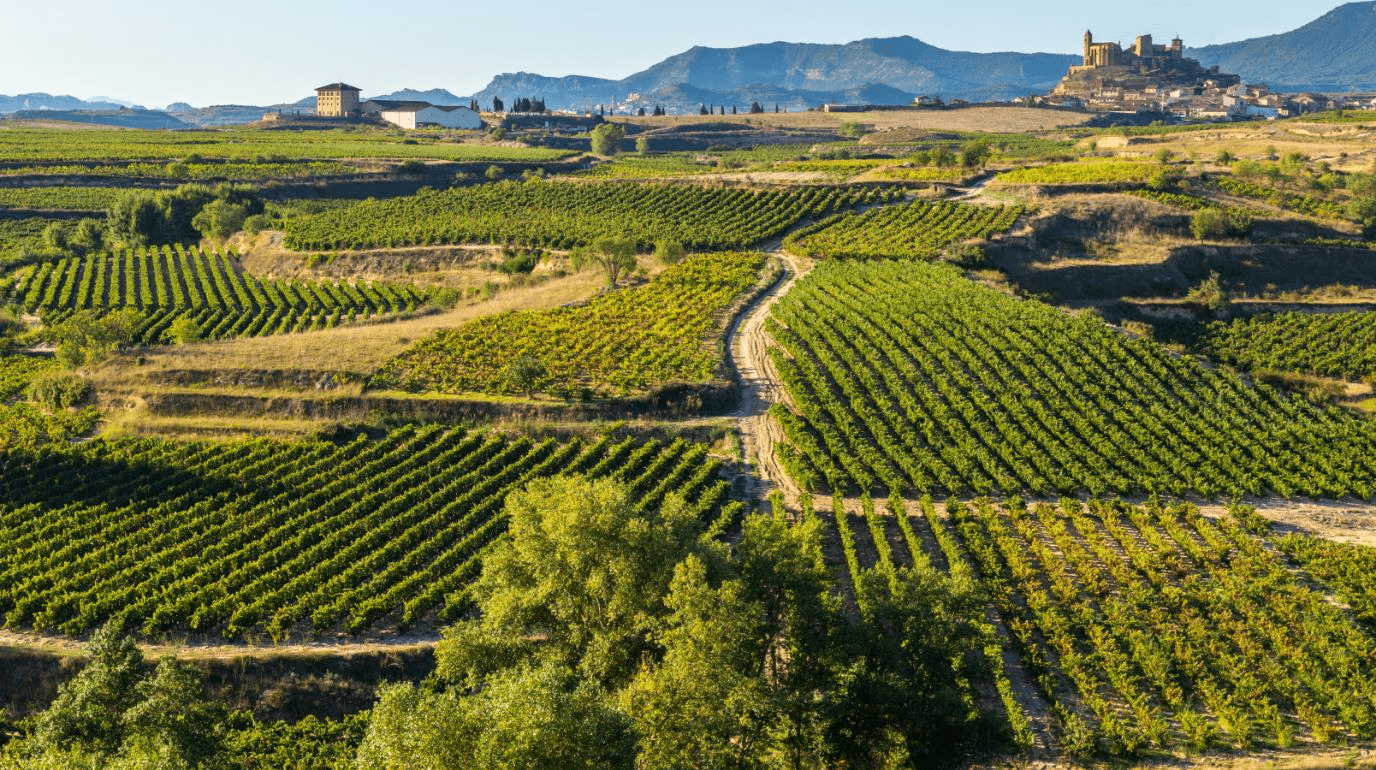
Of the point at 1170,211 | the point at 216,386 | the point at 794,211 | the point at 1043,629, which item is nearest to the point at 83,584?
the point at 216,386

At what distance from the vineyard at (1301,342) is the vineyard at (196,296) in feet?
221

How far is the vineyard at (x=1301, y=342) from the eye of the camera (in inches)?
2468

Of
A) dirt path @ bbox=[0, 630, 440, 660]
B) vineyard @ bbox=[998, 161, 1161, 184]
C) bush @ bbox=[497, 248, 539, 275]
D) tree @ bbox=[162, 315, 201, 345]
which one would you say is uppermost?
vineyard @ bbox=[998, 161, 1161, 184]

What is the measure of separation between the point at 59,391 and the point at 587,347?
32.5m

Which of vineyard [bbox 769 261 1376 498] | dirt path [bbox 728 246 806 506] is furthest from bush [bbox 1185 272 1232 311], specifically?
dirt path [bbox 728 246 806 506]

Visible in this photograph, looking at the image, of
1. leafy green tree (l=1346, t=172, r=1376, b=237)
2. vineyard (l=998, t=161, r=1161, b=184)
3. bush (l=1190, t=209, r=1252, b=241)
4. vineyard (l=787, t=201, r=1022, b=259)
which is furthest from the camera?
vineyard (l=998, t=161, r=1161, b=184)

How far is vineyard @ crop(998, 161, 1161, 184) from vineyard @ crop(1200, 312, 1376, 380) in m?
32.8

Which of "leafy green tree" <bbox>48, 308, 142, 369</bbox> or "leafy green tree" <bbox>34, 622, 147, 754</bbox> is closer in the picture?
"leafy green tree" <bbox>34, 622, 147, 754</bbox>

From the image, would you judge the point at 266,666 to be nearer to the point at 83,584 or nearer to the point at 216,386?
the point at 83,584

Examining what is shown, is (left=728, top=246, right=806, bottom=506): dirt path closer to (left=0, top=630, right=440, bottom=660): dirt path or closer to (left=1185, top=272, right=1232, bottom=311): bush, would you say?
(left=0, top=630, right=440, bottom=660): dirt path

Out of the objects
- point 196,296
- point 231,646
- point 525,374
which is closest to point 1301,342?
point 525,374

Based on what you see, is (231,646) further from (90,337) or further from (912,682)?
(90,337)

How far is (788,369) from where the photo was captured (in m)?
55.8

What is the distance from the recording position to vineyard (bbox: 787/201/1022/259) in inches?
3274
